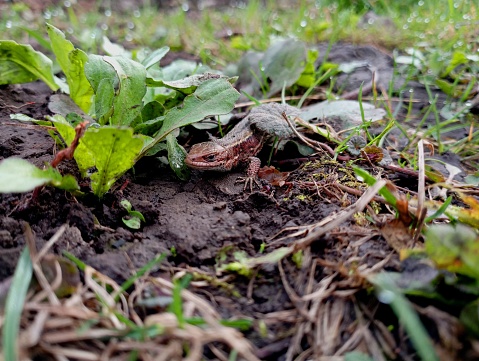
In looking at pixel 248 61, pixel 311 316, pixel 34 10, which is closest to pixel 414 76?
pixel 248 61

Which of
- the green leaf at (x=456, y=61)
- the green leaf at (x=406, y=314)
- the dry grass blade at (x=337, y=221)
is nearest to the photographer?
the green leaf at (x=406, y=314)

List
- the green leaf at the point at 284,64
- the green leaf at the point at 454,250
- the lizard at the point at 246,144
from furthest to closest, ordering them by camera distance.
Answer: the green leaf at the point at 284,64 → the lizard at the point at 246,144 → the green leaf at the point at 454,250

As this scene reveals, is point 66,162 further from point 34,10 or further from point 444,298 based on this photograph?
point 34,10

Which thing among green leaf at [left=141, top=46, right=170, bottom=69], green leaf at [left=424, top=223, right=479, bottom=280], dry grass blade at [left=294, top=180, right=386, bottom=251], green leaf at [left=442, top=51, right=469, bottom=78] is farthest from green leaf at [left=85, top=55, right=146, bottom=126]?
green leaf at [left=442, top=51, right=469, bottom=78]

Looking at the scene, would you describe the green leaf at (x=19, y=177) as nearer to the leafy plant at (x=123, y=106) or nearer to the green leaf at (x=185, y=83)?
the leafy plant at (x=123, y=106)

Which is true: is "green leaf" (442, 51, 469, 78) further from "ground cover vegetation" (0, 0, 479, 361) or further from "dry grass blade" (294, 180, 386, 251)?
"dry grass blade" (294, 180, 386, 251)

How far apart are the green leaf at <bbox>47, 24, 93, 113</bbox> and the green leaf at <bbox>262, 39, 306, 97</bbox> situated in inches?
52.9

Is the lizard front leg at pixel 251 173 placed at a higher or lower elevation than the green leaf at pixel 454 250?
lower

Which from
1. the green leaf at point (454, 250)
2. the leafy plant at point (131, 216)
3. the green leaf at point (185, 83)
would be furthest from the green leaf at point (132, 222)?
the green leaf at point (454, 250)

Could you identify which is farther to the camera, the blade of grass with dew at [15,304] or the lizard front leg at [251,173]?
the lizard front leg at [251,173]

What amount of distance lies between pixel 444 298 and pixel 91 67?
5.82ft

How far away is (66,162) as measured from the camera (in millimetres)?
1964

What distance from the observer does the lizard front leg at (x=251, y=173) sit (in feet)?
7.06

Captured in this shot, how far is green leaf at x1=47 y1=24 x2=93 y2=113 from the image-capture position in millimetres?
2127
